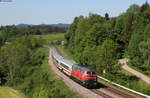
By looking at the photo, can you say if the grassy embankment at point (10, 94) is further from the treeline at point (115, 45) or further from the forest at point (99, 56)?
the treeline at point (115, 45)

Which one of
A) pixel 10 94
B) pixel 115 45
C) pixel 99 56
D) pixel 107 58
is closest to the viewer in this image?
pixel 107 58

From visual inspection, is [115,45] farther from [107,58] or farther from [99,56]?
[99,56]

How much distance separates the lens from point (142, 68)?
6856cm

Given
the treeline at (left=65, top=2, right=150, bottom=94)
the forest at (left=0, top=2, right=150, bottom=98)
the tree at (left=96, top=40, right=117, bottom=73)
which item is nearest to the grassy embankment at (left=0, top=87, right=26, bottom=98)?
the forest at (left=0, top=2, right=150, bottom=98)

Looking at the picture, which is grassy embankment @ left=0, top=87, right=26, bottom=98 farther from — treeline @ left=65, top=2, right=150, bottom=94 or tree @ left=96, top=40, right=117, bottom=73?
treeline @ left=65, top=2, right=150, bottom=94

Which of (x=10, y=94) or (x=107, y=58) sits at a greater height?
(x=107, y=58)

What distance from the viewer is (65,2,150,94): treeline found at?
51.6 metres

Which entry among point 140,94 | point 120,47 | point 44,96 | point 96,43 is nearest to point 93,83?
point 140,94

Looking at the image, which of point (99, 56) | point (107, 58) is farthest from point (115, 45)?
point (99, 56)

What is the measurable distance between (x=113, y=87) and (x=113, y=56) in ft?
31.7

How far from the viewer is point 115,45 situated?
54312 mm

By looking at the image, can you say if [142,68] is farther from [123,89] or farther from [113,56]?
[123,89]

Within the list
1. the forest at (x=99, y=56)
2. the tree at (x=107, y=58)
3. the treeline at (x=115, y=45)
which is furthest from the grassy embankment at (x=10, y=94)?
the treeline at (x=115, y=45)

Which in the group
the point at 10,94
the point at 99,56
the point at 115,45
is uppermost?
the point at 115,45
